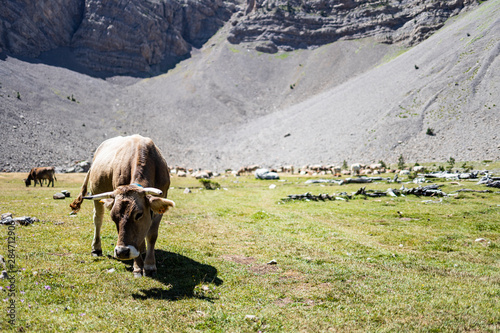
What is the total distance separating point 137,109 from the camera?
99.1 m

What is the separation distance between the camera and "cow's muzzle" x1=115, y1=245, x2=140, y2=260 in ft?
19.1

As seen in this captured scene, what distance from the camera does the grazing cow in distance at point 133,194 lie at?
6.20 m

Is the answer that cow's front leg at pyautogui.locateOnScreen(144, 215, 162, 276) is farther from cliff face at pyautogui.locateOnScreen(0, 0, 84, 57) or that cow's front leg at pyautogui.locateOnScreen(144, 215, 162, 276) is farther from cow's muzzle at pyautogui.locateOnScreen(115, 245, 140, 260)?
cliff face at pyautogui.locateOnScreen(0, 0, 84, 57)

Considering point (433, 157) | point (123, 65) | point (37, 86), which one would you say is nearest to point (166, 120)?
point (37, 86)

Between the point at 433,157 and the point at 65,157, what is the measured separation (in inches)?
2805

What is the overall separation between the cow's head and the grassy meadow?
100 centimetres

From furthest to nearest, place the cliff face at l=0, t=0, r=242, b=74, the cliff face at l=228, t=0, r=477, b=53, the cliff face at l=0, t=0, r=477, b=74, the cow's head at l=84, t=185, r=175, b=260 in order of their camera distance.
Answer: the cliff face at l=228, t=0, r=477, b=53, the cliff face at l=0, t=0, r=477, b=74, the cliff face at l=0, t=0, r=242, b=74, the cow's head at l=84, t=185, r=175, b=260

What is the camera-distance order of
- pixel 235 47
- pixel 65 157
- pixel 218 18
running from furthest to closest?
pixel 218 18, pixel 235 47, pixel 65 157

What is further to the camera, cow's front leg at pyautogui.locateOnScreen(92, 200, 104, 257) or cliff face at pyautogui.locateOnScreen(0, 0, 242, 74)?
cliff face at pyautogui.locateOnScreen(0, 0, 242, 74)

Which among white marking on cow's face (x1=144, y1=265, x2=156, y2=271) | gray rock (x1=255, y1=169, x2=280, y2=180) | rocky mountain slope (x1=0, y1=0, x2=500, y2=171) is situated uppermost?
rocky mountain slope (x1=0, y1=0, x2=500, y2=171)

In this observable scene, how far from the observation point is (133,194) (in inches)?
255

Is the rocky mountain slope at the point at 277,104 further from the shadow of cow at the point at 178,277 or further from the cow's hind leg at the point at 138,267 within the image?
the cow's hind leg at the point at 138,267

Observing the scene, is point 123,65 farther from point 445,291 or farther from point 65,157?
point 445,291

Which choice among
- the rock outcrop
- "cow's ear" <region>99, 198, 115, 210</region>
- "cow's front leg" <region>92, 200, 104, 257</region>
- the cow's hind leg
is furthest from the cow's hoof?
the rock outcrop
